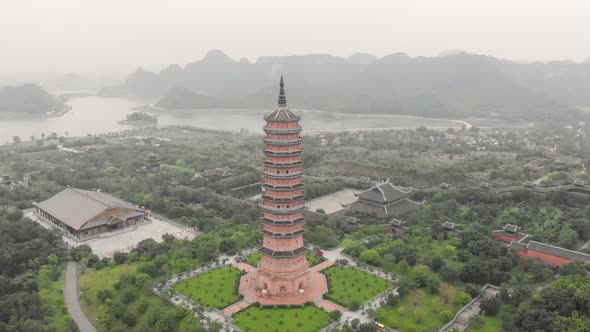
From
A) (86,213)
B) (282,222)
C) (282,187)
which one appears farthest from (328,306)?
(86,213)

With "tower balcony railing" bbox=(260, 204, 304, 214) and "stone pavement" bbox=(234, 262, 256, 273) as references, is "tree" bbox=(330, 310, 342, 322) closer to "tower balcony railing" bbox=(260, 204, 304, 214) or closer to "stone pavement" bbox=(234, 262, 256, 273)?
"tower balcony railing" bbox=(260, 204, 304, 214)

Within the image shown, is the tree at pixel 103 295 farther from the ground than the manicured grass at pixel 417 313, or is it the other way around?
the manicured grass at pixel 417 313

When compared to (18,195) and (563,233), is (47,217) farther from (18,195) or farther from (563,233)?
(563,233)

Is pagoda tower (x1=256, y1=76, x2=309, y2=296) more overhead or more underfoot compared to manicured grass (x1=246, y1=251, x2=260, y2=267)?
more overhead

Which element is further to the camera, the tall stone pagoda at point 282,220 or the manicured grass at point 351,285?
the manicured grass at point 351,285

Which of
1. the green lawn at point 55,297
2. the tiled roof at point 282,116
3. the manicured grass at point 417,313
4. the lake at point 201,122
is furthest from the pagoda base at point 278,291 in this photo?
the lake at point 201,122

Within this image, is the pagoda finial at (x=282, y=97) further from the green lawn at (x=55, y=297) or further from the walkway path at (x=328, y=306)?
the green lawn at (x=55, y=297)

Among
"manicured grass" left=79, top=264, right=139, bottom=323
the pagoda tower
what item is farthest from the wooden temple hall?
the pagoda tower

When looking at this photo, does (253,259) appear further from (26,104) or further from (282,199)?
(26,104)
